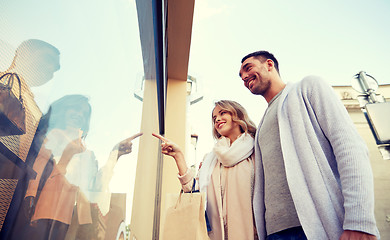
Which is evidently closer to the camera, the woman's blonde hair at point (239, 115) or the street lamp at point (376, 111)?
the woman's blonde hair at point (239, 115)

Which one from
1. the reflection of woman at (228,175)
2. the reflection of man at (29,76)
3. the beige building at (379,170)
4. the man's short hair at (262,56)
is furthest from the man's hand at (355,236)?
the beige building at (379,170)

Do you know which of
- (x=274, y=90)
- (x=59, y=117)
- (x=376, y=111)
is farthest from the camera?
(x=376, y=111)

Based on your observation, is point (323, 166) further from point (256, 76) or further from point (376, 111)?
point (376, 111)

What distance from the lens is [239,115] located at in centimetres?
172

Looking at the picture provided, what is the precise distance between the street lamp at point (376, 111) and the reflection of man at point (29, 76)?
4955mm

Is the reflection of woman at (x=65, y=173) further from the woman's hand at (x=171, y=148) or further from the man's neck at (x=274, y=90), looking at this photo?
the man's neck at (x=274, y=90)

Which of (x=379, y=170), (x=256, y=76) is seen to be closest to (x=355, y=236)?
(x=256, y=76)

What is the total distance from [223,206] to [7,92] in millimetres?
1257

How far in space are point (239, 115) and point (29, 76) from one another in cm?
157

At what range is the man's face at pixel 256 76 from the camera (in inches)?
56.1

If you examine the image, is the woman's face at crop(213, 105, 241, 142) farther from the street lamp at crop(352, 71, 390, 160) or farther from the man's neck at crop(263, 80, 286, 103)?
the street lamp at crop(352, 71, 390, 160)

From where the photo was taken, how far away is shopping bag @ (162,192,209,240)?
1.06m

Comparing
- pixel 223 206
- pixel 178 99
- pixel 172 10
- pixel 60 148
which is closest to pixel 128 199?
pixel 223 206

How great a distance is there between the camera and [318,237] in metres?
0.76
